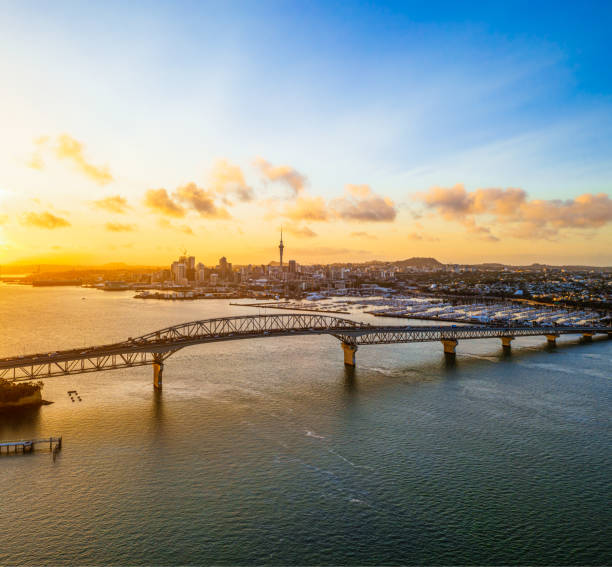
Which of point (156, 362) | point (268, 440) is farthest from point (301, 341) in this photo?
point (268, 440)

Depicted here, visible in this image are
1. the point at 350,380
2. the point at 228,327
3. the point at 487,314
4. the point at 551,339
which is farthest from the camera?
the point at 487,314

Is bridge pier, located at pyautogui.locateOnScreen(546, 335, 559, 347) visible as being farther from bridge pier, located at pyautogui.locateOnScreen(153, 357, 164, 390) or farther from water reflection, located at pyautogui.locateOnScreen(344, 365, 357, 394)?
bridge pier, located at pyautogui.locateOnScreen(153, 357, 164, 390)

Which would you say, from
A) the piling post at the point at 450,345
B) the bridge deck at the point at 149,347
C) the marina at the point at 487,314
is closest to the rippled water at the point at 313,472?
the bridge deck at the point at 149,347

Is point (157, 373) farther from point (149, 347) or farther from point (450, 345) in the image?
point (450, 345)

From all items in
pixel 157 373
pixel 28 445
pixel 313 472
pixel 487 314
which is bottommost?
pixel 313 472

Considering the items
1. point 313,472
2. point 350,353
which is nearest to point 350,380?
point 350,353

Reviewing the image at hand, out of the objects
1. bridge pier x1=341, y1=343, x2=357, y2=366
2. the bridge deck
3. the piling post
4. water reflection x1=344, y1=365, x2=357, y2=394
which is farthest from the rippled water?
the piling post

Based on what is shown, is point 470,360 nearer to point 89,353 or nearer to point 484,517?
point 484,517

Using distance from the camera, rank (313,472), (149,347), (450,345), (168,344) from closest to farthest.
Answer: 1. (313,472)
2. (149,347)
3. (168,344)
4. (450,345)
